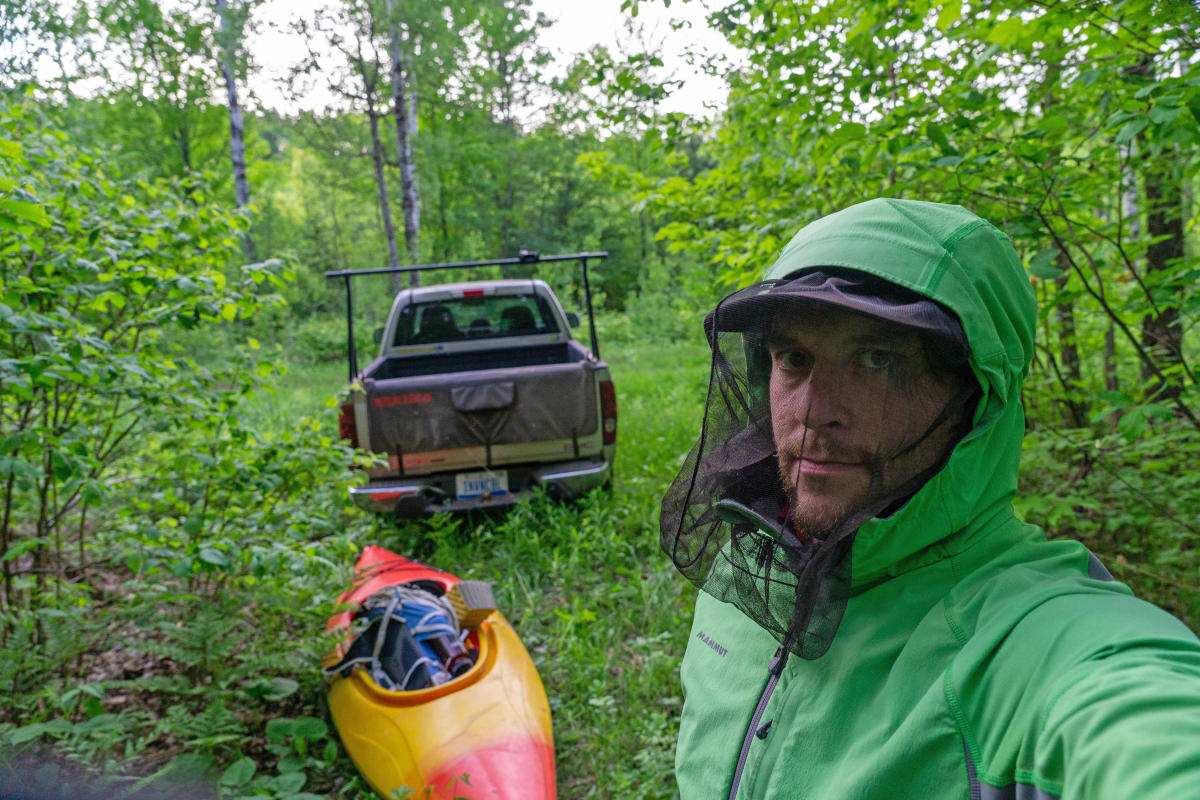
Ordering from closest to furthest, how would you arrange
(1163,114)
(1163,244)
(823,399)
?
(823,399)
(1163,114)
(1163,244)

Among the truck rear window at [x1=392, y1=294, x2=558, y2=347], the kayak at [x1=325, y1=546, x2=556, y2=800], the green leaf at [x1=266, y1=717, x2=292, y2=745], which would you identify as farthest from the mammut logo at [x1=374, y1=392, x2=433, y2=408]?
the green leaf at [x1=266, y1=717, x2=292, y2=745]

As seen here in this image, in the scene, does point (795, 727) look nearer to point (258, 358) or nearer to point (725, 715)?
point (725, 715)

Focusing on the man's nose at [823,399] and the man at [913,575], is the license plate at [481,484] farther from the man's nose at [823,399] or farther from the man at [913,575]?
the man's nose at [823,399]

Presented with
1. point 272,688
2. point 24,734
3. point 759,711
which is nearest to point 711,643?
point 759,711

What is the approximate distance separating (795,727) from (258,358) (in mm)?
3436

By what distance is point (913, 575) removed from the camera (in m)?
1.07

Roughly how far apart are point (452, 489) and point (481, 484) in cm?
23

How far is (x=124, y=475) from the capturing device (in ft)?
12.0

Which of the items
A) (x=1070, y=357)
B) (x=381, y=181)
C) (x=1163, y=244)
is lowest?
(x=1070, y=357)

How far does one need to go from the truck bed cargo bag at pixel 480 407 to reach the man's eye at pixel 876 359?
450cm

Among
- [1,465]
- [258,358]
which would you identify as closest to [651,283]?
[258,358]

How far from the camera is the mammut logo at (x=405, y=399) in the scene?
530 centimetres

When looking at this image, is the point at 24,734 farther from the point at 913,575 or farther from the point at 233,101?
the point at 233,101

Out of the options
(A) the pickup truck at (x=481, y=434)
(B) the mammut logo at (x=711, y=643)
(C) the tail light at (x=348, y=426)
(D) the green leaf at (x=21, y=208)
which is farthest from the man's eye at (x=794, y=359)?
(C) the tail light at (x=348, y=426)
